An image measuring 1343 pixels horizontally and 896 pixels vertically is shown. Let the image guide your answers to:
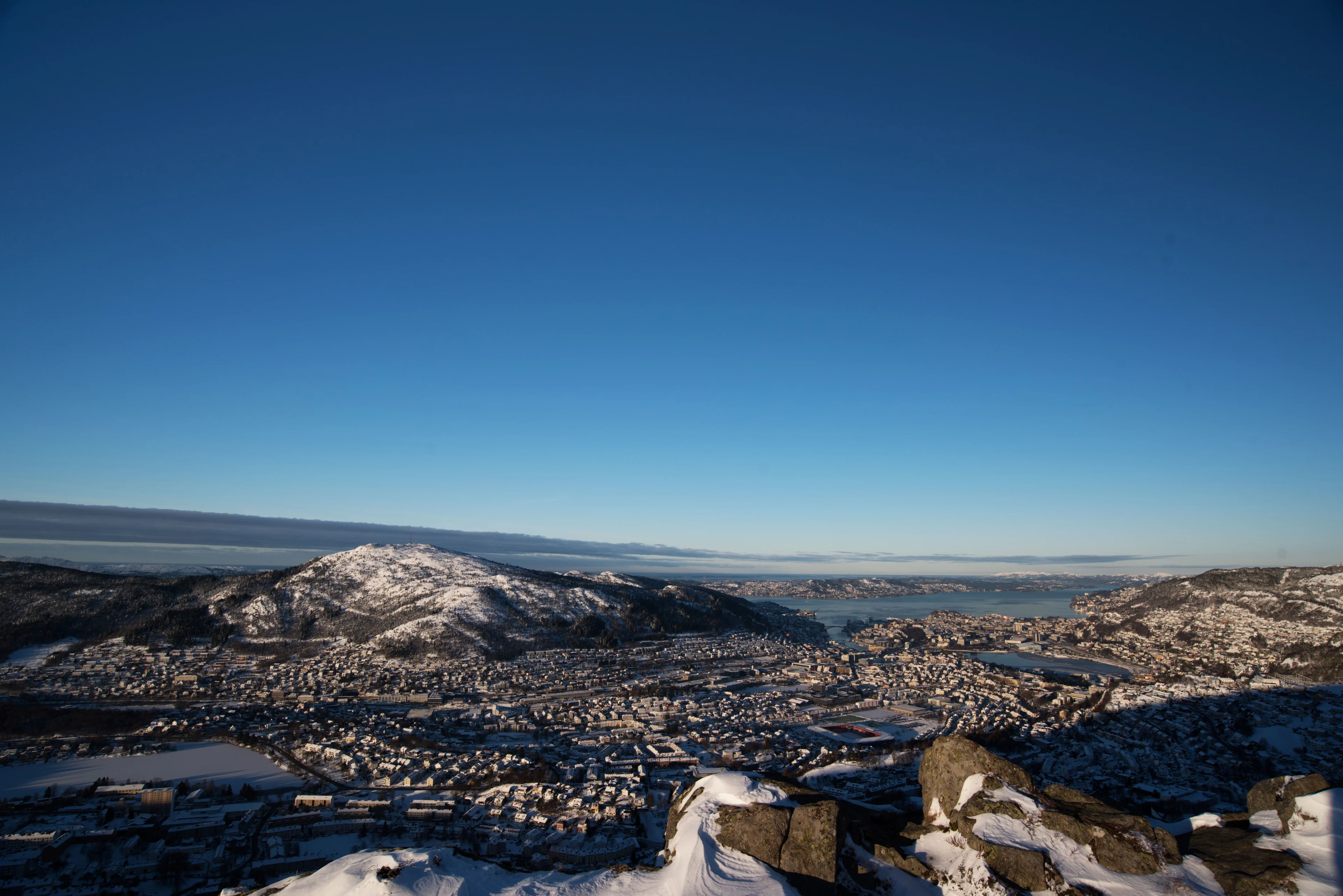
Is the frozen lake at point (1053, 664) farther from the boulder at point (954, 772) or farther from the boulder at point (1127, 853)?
the boulder at point (1127, 853)

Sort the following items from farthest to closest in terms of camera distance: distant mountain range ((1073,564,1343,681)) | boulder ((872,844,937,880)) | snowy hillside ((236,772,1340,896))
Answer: distant mountain range ((1073,564,1343,681)), boulder ((872,844,937,880)), snowy hillside ((236,772,1340,896))

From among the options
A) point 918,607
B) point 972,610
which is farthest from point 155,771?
point 918,607

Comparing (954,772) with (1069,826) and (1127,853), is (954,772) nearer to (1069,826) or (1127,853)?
(1069,826)

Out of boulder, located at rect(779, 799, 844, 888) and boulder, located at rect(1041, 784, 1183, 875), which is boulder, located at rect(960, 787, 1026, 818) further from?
boulder, located at rect(779, 799, 844, 888)

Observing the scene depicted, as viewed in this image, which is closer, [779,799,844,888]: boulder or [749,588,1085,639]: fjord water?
[779,799,844,888]: boulder

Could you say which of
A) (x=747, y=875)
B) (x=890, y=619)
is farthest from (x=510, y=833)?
(x=890, y=619)

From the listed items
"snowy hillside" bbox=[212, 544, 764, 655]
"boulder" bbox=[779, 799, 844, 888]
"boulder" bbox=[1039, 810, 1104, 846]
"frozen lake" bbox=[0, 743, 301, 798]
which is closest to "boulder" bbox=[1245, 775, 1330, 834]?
"boulder" bbox=[1039, 810, 1104, 846]
